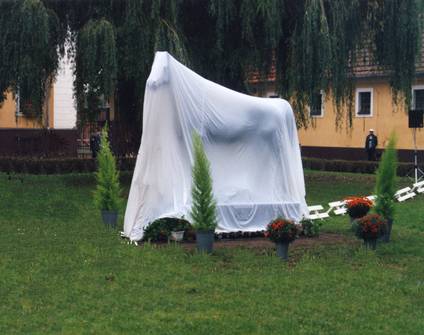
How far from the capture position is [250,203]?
15.4 meters

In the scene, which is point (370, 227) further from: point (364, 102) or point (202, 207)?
point (364, 102)

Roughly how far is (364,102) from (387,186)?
2255 centimetres

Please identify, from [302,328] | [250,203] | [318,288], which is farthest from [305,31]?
[302,328]

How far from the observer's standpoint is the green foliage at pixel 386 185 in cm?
1448

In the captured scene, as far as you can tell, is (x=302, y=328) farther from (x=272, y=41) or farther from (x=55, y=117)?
(x=55, y=117)

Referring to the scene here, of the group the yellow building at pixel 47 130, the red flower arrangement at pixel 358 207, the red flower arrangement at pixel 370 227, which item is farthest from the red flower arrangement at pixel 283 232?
the yellow building at pixel 47 130

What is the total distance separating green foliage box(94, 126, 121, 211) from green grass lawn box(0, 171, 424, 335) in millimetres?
591

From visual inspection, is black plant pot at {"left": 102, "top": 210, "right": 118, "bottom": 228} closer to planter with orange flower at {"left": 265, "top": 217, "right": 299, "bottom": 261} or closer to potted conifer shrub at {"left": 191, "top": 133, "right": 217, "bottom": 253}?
potted conifer shrub at {"left": 191, "top": 133, "right": 217, "bottom": 253}

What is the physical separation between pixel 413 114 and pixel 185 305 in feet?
61.7

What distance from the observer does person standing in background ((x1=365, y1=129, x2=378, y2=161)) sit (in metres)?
33.8

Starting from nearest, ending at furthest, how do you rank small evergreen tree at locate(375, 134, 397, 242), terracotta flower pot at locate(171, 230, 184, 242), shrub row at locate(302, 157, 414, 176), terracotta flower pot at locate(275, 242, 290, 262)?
terracotta flower pot at locate(275, 242, 290, 262) < terracotta flower pot at locate(171, 230, 184, 242) < small evergreen tree at locate(375, 134, 397, 242) < shrub row at locate(302, 157, 414, 176)

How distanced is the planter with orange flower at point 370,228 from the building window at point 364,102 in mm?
23588

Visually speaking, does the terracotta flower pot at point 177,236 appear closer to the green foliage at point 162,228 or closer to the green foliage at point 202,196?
the green foliage at point 162,228

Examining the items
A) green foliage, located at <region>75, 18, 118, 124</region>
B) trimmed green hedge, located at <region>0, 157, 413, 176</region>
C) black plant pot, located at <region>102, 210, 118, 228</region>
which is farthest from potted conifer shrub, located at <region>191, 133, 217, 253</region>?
trimmed green hedge, located at <region>0, 157, 413, 176</region>
